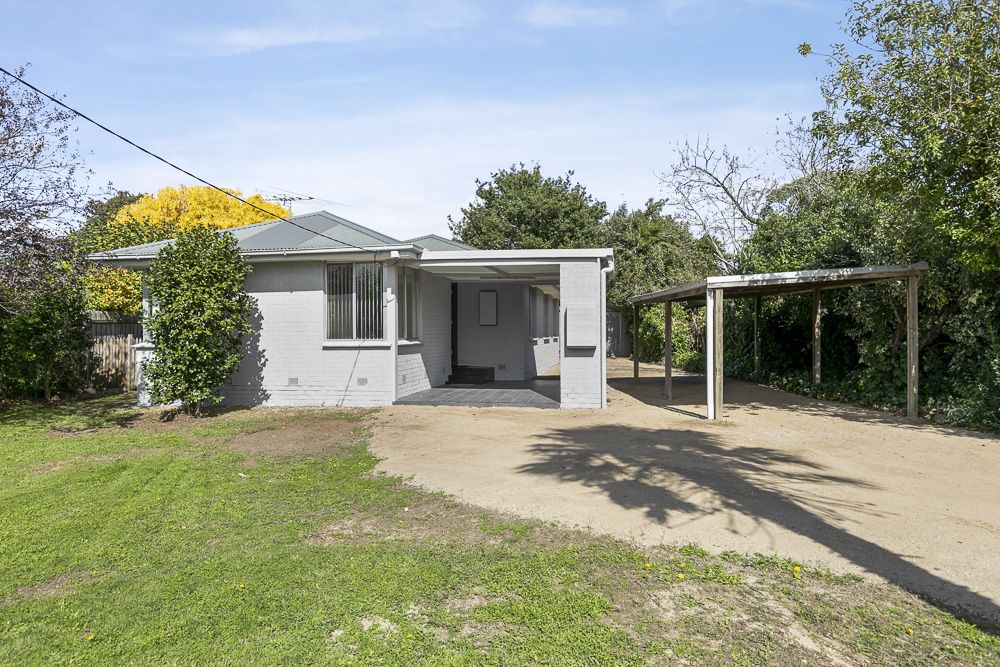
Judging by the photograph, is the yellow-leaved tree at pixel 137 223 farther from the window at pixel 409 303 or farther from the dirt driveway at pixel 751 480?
the dirt driveway at pixel 751 480

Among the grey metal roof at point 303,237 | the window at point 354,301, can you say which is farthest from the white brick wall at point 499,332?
the window at point 354,301

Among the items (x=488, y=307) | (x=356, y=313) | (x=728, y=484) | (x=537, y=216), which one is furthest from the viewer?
(x=537, y=216)

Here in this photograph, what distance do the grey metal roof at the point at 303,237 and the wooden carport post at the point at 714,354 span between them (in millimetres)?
5858

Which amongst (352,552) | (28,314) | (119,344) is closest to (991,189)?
(352,552)

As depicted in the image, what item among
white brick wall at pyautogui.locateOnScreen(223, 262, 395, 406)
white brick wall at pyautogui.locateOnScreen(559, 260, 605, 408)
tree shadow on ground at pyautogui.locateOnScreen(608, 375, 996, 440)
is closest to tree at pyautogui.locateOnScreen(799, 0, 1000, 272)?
tree shadow on ground at pyautogui.locateOnScreen(608, 375, 996, 440)

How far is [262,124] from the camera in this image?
11359 millimetres

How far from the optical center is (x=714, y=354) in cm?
992

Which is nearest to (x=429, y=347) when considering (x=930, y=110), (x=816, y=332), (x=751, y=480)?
(x=816, y=332)

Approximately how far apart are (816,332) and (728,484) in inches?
338

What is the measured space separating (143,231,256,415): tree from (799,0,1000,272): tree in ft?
32.6

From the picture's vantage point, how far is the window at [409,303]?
11.9 meters

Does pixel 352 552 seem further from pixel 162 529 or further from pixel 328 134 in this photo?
pixel 328 134

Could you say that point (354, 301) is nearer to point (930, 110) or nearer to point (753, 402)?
point (753, 402)

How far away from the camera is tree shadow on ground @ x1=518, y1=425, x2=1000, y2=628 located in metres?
3.84
